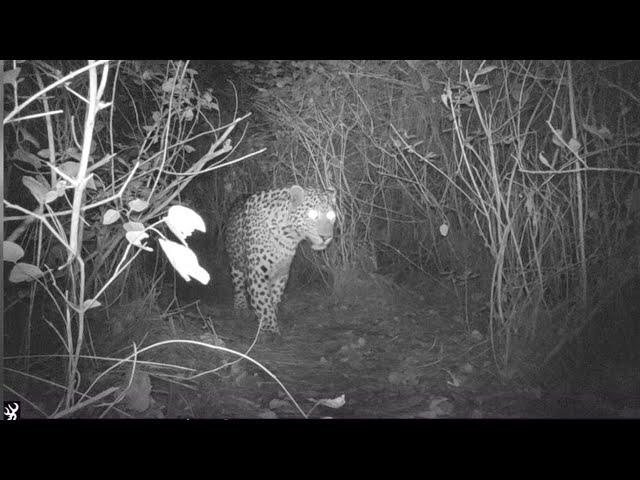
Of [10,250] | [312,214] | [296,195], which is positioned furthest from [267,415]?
[296,195]

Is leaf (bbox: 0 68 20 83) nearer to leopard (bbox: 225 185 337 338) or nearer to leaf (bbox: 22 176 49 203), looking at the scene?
leaf (bbox: 22 176 49 203)

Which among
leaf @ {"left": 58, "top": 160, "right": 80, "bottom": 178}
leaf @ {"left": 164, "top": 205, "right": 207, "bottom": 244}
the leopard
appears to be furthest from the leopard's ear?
leaf @ {"left": 164, "top": 205, "right": 207, "bottom": 244}

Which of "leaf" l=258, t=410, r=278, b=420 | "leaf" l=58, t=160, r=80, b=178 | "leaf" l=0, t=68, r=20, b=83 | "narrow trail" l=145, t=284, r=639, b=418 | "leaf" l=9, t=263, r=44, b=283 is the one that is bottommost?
"narrow trail" l=145, t=284, r=639, b=418

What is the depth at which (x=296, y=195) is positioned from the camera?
18.5 feet

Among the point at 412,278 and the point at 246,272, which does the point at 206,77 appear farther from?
the point at 412,278

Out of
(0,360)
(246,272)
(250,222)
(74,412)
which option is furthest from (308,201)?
(0,360)

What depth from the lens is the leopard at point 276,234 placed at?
5.61m

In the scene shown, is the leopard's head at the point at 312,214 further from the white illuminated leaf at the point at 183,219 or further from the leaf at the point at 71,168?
the white illuminated leaf at the point at 183,219

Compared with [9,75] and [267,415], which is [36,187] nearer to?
[9,75]

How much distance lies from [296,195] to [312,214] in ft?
0.84

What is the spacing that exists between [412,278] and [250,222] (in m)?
2.11

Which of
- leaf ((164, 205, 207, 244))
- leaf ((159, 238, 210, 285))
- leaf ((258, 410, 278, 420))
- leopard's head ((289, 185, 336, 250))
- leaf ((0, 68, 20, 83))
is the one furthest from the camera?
leopard's head ((289, 185, 336, 250))

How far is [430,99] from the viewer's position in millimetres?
5805

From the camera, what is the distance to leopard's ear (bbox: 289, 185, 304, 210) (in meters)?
5.61
